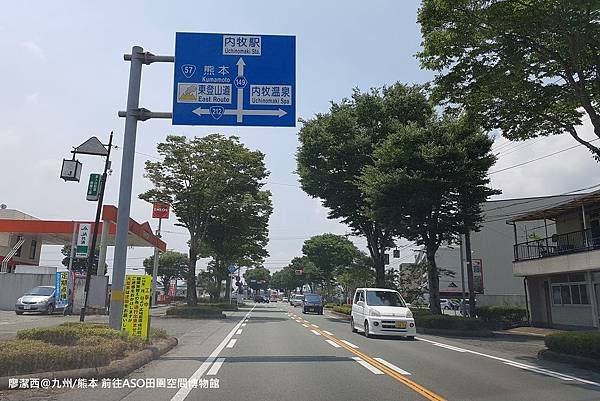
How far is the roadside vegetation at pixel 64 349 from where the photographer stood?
8109mm

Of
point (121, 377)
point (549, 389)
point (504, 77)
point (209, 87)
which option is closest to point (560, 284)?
point (504, 77)

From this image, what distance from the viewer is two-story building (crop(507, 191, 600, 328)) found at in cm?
A: 2277

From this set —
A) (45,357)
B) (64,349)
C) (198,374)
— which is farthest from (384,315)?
(45,357)

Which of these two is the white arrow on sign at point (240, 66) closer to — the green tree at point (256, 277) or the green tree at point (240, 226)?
the green tree at point (240, 226)

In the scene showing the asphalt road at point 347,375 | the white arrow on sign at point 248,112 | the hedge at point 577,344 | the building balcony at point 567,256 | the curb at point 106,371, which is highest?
the white arrow on sign at point 248,112

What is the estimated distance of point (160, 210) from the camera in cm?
3512

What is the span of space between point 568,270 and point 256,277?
323ft

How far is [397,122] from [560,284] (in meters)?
12.4

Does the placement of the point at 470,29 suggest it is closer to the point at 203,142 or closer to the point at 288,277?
the point at 203,142

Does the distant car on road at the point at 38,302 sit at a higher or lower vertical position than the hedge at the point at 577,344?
higher

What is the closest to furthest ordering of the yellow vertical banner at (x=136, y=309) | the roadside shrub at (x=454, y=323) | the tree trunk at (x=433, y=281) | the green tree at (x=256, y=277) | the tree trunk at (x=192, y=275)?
1. the yellow vertical banner at (x=136, y=309)
2. the roadside shrub at (x=454, y=323)
3. the tree trunk at (x=433, y=281)
4. the tree trunk at (x=192, y=275)
5. the green tree at (x=256, y=277)

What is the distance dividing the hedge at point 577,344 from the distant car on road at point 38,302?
2527 centimetres

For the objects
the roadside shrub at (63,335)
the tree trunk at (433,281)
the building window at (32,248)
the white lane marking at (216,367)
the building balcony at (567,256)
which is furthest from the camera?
the building window at (32,248)

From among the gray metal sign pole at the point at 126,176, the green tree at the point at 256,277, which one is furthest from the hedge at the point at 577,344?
the green tree at the point at 256,277
